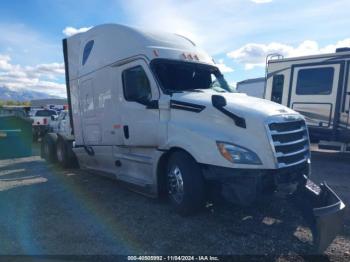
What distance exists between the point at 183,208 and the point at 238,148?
1.34m

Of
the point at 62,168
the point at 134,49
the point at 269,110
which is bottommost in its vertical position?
the point at 62,168

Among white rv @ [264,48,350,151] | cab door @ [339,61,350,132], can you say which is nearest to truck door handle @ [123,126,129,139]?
white rv @ [264,48,350,151]

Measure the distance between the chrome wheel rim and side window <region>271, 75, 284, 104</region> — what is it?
26.2ft

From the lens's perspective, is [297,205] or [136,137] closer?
[297,205]

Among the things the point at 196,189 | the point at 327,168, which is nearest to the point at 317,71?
the point at 327,168

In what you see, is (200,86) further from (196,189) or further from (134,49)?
(196,189)

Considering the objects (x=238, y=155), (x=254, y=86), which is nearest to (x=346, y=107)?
(x=238, y=155)

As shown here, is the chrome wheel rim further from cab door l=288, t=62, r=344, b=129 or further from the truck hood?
cab door l=288, t=62, r=344, b=129

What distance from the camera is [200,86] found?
6059mm

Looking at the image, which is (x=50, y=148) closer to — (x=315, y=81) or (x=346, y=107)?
(x=315, y=81)

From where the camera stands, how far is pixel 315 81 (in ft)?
35.2

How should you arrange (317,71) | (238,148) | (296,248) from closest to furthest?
1. (296,248)
2. (238,148)
3. (317,71)

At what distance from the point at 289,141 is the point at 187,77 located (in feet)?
7.24

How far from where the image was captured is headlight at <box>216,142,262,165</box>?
4.38m
